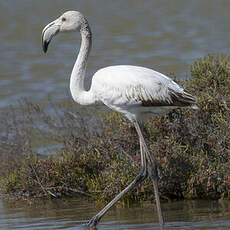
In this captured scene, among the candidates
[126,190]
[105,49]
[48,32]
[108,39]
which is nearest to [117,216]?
[126,190]

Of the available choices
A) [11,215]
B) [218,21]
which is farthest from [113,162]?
[218,21]

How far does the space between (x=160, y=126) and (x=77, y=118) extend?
4.10ft

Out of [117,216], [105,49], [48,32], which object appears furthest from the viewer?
[105,49]

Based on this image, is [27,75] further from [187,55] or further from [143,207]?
[143,207]

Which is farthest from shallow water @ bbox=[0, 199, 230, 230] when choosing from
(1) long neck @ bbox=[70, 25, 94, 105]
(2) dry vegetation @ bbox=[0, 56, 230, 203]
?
(1) long neck @ bbox=[70, 25, 94, 105]

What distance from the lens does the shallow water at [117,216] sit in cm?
710

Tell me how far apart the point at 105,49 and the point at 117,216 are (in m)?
11.7

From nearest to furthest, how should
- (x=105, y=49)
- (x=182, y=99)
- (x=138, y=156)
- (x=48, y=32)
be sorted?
(x=182, y=99) < (x=48, y=32) < (x=138, y=156) < (x=105, y=49)

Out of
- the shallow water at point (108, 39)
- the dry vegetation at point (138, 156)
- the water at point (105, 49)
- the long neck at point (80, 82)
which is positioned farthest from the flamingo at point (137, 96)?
the shallow water at point (108, 39)

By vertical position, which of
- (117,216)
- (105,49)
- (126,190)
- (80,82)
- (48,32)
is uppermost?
(105,49)

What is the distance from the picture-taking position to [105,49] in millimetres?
19016

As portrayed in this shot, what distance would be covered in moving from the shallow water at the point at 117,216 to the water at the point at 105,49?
1 centimetres

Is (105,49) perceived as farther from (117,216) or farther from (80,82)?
(117,216)

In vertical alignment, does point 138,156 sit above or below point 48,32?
below
